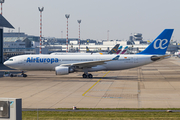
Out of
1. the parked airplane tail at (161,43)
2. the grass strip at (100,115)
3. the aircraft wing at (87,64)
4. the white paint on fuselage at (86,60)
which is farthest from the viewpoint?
the parked airplane tail at (161,43)

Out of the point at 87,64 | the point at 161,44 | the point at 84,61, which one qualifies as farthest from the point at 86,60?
the point at 161,44

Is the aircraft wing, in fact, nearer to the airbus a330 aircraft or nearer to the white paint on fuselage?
the airbus a330 aircraft

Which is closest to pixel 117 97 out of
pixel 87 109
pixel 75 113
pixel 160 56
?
pixel 87 109

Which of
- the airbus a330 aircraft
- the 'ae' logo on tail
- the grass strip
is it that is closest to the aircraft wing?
the airbus a330 aircraft

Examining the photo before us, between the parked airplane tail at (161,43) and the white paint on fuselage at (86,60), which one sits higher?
the parked airplane tail at (161,43)

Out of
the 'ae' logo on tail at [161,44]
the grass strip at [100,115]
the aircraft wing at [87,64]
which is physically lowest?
the grass strip at [100,115]

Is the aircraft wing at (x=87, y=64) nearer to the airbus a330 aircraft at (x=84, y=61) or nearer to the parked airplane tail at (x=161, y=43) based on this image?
the airbus a330 aircraft at (x=84, y=61)

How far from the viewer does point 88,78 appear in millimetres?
48188

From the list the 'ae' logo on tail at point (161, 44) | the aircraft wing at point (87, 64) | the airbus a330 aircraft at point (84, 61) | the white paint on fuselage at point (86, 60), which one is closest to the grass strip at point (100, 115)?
the aircraft wing at point (87, 64)

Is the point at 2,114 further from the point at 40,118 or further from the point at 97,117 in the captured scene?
the point at 97,117

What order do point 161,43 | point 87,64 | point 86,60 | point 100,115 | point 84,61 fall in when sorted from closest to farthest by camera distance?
point 100,115, point 87,64, point 84,61, point 86,60, point 161,43

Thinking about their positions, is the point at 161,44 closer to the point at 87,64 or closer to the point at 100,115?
the point at 87,64

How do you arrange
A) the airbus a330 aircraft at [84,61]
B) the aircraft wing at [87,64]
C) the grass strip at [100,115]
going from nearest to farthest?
the grass strip at [100,115], the aircraft wing at [87,64], the airbus a330 aircraft at [84,61]

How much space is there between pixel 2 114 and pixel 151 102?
17.4 metres
